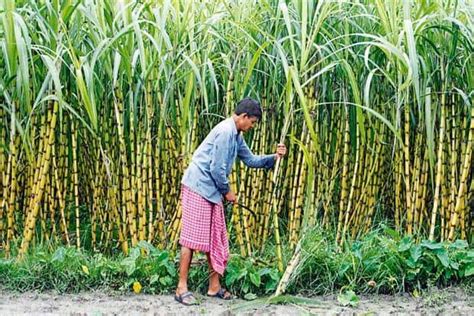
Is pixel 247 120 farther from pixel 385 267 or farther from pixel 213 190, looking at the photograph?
pixel 385 267

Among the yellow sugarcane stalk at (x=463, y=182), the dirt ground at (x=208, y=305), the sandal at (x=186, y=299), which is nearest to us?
the dirt ground at (x=208, y=305)

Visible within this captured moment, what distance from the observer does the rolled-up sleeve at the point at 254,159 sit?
342cm

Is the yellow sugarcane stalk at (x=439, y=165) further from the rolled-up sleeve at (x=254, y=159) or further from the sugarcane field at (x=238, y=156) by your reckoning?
the rolled-up sleeve at (x=254, y=159)

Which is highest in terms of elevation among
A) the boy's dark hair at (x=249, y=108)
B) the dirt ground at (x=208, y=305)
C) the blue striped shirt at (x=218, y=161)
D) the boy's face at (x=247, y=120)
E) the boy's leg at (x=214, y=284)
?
the boy's dark hair at (x=249, y=108)

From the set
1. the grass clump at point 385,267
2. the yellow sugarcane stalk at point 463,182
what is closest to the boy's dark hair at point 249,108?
the grass clump at point 385,267

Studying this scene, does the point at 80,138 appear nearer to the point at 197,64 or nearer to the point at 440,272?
the point at 197,64

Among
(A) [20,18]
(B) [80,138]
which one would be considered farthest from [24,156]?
(A) [20,18]

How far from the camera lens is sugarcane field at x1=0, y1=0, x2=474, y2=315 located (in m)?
3.34

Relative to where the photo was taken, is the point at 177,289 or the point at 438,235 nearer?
the point at 177,289

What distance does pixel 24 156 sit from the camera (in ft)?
12.9

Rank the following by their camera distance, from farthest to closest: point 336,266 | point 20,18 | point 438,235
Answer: point 438,235 → point 336,266 → point 20,18

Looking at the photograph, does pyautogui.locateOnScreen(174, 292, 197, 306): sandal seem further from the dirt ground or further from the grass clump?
the grass clump

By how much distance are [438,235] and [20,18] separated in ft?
7.81

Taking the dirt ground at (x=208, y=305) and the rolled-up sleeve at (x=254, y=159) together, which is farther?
the rolled-up sleeve at (x=254, y=159)
